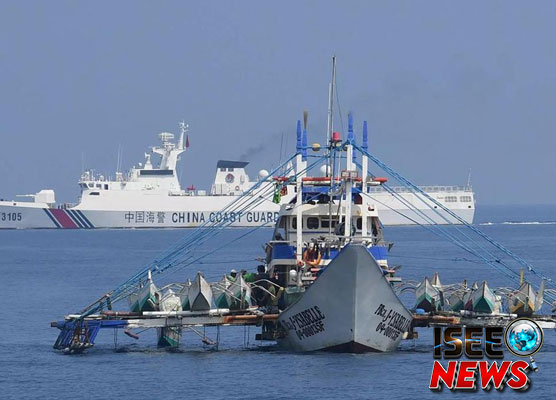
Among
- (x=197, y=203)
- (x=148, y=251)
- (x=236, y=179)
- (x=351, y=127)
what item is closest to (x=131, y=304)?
(x=351, y=127)

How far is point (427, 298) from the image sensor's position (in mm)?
40281

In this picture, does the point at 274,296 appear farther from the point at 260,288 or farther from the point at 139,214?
the point at 139,214

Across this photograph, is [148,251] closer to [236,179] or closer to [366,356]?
[236,179]

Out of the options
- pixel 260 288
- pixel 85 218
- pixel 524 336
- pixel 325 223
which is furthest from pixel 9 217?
pixel 524 336

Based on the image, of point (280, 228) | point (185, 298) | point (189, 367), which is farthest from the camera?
point (280, 228)

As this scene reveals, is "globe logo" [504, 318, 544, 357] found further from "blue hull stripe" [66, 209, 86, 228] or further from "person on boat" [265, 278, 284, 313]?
"blue hull stripe" [66, 209, 86, 228]

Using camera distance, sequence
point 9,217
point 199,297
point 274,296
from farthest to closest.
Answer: point 9,217, point 274,296, point 199,297

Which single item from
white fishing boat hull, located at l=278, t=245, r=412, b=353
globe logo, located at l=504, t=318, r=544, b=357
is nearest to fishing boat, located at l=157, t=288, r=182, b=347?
white fishing boat hull, located at l=278, t=245, r=412, b=353

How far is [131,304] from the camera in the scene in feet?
130

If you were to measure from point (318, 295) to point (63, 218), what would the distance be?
321ft

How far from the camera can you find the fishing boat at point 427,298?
1586 inches

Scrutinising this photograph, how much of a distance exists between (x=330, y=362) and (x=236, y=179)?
10516 cm

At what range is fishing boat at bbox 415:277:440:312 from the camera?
4028 cm

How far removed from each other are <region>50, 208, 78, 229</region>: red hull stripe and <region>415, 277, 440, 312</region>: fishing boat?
93.4 meters
